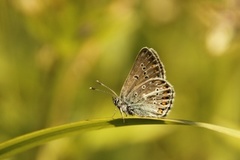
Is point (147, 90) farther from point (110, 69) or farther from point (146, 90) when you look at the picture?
point (110, 69)

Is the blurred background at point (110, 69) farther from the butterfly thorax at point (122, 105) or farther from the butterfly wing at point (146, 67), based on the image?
the butterfly wing at point (146, 67)

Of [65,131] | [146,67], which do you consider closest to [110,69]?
[146,67]

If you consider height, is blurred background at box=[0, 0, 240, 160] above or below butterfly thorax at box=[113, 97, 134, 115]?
above

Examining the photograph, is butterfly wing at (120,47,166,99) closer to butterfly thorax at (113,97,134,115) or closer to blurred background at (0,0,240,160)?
butterfly thorax at (113,97,134,115)

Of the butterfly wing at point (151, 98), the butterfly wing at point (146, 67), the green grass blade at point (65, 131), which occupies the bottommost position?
the green grass blade at point (65, 131)

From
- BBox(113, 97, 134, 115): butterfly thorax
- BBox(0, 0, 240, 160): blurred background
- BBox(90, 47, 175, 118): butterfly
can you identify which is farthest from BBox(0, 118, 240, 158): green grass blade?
BBox(0, 0, 240, 160): blurred background

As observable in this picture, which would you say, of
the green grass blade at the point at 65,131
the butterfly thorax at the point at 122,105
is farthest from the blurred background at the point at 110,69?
the green grass blade at the point at 65,131

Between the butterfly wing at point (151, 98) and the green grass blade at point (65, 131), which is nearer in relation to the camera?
the green grass blade at point (65, 131)
